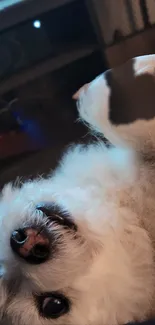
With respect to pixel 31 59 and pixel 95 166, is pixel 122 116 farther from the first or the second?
pixel 31 59

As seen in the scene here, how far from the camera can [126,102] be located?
74cm

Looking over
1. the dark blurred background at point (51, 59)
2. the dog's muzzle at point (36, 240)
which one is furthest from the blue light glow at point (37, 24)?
the dog's muzzle at point (36, 240)

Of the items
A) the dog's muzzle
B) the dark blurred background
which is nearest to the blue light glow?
the dark blurred background

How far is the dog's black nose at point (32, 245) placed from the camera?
0.75m

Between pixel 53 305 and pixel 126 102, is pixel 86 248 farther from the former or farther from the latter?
pixel 126 102

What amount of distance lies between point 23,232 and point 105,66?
0.48m

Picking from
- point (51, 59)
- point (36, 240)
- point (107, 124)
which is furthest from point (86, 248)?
point (51, 59)

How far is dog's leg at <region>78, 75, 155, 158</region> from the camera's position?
0.76 metres

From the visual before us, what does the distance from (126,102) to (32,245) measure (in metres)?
0.24

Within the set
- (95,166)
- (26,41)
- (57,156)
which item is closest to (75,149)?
(95,166)

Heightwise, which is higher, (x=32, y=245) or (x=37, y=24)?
(x=37, y=24)

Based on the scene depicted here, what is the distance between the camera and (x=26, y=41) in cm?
117

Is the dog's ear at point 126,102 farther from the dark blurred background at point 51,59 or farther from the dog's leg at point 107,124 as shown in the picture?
the dark blurred background at point 51,59

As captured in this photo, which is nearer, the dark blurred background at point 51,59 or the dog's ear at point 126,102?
the dog's ear at point 126,102
